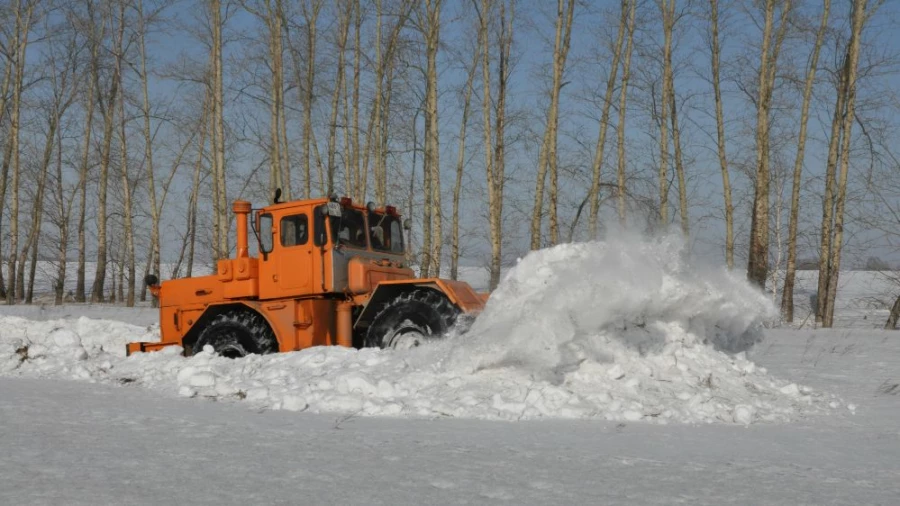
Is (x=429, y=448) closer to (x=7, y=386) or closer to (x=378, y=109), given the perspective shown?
(x=7, y=386)

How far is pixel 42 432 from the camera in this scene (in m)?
4.89

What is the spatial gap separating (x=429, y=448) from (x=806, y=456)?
2183 millimetres

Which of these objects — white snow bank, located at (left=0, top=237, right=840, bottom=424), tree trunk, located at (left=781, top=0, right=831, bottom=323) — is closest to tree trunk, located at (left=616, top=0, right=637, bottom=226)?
tree trunk, located at (left=781, top=0, right=831, bottom=323)

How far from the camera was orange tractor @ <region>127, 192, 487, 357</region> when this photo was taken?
10094mm

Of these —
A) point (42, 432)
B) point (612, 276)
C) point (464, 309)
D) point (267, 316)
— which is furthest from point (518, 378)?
point (267, 316)

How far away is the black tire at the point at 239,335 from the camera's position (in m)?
10.2

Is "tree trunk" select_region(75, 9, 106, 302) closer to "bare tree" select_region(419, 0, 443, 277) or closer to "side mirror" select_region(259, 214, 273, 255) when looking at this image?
"bare tree" select_region(419, 0, 443, 277)

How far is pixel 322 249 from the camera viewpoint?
10.1 meters

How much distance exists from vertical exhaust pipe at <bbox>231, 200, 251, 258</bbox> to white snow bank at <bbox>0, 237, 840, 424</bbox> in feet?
8.49

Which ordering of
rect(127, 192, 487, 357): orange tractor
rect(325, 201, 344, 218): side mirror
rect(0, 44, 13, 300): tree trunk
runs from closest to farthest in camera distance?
rect(325, 201, 344, 218): side mirror
rect(127, 192, 487, 357): orange tractor
rect(0, 44, 13, 300): tree trunk

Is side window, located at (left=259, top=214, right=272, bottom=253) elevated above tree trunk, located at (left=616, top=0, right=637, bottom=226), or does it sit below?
below

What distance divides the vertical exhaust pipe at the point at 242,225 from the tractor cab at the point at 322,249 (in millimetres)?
250

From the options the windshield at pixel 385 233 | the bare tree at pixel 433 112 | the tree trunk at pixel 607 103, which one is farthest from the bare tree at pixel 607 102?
the windshield at pixel 385 233

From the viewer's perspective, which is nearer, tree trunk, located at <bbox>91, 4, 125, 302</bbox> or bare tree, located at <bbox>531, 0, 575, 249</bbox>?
bare tree, located at <bbox>531, 0, 575, 249</bbox>
